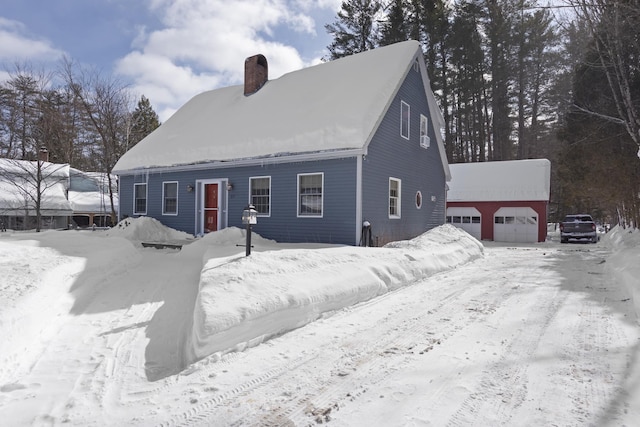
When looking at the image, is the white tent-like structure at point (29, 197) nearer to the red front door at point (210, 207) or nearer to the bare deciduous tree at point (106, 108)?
the bare deciduous tree at point (106, 108)

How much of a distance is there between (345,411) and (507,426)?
1.09 m

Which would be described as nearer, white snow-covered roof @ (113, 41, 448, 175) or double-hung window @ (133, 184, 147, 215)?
white snow-covered roof @ (113, 41, 448, 175)

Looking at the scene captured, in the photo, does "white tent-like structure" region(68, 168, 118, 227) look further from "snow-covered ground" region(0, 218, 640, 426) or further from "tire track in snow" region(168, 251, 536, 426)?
"tire track in snow" region(168, 251, 536, 426)

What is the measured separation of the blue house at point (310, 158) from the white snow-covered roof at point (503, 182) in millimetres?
5927

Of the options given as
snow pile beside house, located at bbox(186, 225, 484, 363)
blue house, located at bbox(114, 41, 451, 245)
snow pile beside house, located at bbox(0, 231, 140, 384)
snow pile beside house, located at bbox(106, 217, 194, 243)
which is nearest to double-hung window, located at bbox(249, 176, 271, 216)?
blue house, located at bbox(114, 41, 451, 245)

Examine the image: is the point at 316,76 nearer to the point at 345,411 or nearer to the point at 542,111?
the point at 345,411

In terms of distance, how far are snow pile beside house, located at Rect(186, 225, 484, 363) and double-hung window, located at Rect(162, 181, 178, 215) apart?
9.12 metres

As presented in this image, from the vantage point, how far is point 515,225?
21.0 meters

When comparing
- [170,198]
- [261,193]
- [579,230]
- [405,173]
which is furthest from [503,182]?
[170,198]

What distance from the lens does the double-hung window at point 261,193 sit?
12.4 m

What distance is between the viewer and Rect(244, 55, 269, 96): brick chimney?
53.4 ft

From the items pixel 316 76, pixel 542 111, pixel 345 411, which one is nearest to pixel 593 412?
pixel 345 411

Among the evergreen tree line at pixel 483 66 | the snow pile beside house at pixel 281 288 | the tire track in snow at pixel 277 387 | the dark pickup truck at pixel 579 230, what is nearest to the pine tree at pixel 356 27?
the evergreen tree line at pixel 483 66

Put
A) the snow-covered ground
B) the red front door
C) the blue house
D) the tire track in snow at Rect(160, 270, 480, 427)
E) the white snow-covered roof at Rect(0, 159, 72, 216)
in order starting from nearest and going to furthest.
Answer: the tire track in snow at Rect(160, 270, 480, 427) < the snow-covered ground < the blue house < the red front door < the white snow-covered roof at Rect(0, 159, 72, 216)
